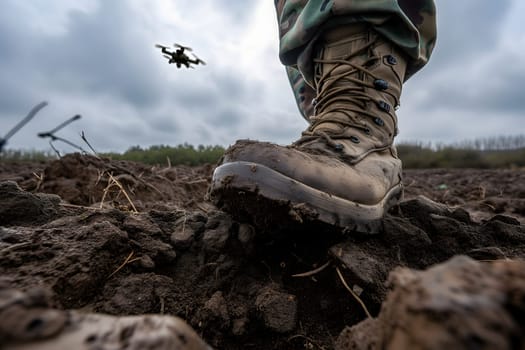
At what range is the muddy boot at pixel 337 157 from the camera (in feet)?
3.05

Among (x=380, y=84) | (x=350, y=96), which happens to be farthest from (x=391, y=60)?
(x=350, y=96)

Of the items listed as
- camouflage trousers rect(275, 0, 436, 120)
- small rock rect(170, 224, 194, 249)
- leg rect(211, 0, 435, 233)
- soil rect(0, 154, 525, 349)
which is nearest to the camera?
soil rect(0, 154, 525, 349)

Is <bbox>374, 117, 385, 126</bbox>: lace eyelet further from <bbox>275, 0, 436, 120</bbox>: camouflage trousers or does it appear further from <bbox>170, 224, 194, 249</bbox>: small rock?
<bbox>170, 224, 194, 249</bbox>: small rock

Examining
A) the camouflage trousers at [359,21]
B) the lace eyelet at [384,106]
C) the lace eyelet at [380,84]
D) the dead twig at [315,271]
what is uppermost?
the camouflage trousers at [359,21]

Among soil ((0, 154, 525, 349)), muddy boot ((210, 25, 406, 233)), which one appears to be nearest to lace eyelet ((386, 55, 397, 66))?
muddy boot ((210, 25, 406, 233))

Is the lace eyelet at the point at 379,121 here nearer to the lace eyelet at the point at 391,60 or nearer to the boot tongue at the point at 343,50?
the boot tongue at the point at 343,50

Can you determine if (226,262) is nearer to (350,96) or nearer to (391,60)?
(350,96)

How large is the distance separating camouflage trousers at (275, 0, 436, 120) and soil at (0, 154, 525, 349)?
70 cm

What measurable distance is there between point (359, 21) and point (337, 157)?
568mm

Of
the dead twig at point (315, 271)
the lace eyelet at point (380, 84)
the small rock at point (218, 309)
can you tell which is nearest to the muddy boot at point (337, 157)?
the lace eyelet at point (380, 84)

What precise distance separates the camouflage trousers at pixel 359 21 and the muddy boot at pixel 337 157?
0.05 meters

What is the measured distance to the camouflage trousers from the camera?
51.4 inches

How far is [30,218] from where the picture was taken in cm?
110

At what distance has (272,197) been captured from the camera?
2.95 ft
